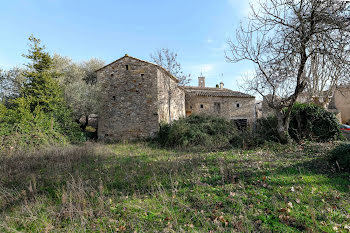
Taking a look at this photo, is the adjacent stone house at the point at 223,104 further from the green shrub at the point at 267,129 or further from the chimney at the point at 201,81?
the green shrub at the point at 267,129

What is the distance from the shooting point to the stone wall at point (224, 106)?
17484 mm

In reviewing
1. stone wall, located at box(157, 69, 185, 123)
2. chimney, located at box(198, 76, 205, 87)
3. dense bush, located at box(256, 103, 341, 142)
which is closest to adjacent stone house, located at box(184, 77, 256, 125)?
stone wall, located at box(157, 69, 185, 123)

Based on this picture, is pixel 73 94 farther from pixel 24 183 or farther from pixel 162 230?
pixel 162 230

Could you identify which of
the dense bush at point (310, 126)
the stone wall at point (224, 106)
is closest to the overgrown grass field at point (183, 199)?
the dense bush at point (310, 126)

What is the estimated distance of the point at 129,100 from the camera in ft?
38.9

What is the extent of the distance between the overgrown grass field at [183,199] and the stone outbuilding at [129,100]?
6204 millimetres

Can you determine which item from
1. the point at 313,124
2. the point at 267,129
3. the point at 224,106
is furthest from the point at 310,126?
the point at 224,106

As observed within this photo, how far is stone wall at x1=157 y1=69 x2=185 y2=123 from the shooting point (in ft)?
40.0

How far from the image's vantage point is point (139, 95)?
1182 cm

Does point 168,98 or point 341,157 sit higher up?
point 168,98

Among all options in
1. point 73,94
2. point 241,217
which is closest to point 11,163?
point 73,94

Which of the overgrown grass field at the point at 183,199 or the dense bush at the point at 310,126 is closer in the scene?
the overgrown grass field at the point at 183,199

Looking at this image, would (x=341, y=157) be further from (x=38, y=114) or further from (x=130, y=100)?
(x=38, y=114)

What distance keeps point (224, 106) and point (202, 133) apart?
935 centimetres
